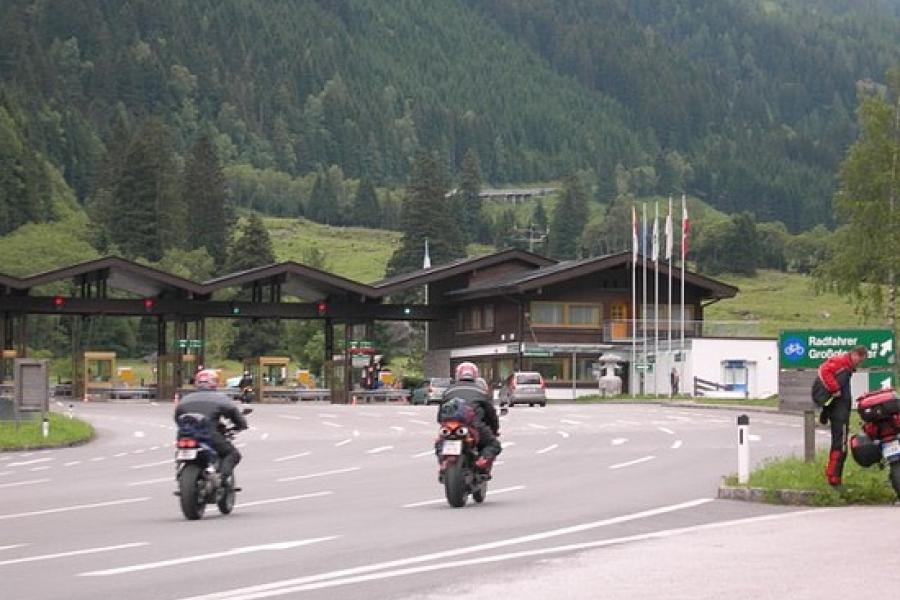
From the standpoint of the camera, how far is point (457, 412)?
1995cm

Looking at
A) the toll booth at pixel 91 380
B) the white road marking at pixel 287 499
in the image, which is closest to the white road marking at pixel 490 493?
the white road marking at pixel 287 499

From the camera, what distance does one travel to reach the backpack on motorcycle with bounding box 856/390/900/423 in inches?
715

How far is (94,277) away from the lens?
87125 millimetres

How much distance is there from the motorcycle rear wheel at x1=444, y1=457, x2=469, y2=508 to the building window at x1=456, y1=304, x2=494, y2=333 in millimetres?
73820

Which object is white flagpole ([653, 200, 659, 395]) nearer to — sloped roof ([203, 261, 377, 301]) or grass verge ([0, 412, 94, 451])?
sloped roof ([203, 261, 377, 301])

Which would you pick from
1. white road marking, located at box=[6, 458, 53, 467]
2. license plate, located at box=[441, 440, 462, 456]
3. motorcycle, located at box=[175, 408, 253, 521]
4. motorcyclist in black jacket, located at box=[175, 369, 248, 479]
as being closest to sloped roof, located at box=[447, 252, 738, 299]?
white road marking, located at box=[6, 458, 53, 467]

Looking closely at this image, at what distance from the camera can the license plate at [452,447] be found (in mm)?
19672

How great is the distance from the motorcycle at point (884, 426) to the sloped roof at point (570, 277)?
69999 mm

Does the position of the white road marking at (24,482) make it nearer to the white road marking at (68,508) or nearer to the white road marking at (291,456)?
the white road marking at (68,508)

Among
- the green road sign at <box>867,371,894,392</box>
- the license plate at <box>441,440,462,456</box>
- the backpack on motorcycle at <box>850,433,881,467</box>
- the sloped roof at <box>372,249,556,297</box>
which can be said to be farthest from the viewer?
the sloped roof at <box>372,249,556,297</box>

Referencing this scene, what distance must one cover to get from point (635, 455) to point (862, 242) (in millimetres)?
45739

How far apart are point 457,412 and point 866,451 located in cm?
456

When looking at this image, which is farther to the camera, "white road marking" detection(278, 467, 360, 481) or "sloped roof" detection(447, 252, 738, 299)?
"sloped roof" detection(447, 252, 738, 299)

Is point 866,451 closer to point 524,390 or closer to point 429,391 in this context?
point 524,390
